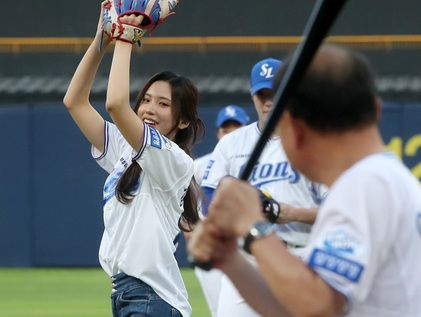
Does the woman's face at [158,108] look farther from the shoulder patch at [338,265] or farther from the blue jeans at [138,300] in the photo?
the shoulder patch at [338,265]

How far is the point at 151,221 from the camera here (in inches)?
189

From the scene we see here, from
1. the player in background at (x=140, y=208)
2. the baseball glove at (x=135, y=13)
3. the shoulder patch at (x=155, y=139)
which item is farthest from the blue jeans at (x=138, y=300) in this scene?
the baseball glove at (x=135, y=13)

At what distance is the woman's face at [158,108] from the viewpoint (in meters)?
5.16

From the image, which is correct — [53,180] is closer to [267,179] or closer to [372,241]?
[267,179]

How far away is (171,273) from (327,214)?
242cm

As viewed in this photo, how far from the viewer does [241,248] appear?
8.75 feet

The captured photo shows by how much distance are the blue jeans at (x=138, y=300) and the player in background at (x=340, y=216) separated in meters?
2.12

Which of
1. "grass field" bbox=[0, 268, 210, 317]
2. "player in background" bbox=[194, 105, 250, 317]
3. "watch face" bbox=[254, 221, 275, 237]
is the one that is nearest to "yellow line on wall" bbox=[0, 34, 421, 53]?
"grass field" bbox=[0, 268, 210, 317]

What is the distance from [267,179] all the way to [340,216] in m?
3.27

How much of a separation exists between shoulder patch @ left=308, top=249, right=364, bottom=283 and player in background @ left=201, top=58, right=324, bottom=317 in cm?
270

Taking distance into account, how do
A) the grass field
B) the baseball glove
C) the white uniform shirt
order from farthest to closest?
the grass field → the white uniform shirt → the baseball glove

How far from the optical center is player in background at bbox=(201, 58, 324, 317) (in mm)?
5465

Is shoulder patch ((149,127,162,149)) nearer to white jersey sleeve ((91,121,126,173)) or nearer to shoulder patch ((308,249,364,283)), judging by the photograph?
white jersey sleeve ((91,121,126,173))

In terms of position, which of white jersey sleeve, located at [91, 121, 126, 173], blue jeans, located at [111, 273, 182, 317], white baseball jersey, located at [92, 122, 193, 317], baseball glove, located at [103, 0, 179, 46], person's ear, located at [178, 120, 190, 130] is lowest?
blue jeans, located at [111, 273, 182, 317]
